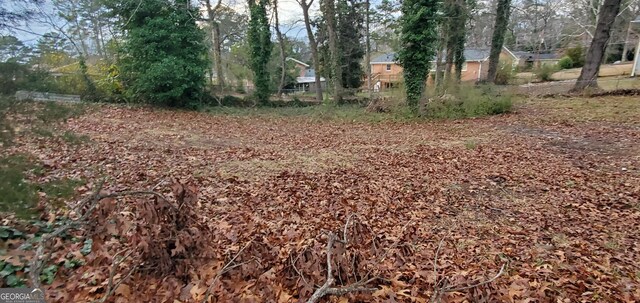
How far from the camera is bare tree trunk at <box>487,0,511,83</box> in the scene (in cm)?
1864

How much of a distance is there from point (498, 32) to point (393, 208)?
19.5m

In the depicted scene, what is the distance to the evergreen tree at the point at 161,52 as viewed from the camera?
13.9 metres

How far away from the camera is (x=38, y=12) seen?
287cm

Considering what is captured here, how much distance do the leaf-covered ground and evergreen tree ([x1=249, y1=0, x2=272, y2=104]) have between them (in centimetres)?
902

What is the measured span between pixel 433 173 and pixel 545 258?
2.93 m

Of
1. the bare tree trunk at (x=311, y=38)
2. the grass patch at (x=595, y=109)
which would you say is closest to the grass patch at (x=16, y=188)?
the grass patch at (x=595, y=109)

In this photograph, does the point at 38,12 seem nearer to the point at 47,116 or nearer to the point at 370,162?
the point at 47,116

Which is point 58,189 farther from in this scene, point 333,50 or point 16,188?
point 333,50

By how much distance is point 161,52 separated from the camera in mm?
14211

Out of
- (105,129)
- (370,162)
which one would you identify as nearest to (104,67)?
(105,129)

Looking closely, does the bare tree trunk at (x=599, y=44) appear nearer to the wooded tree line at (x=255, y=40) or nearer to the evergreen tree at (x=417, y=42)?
the wooded tree line at (x=255, y=40)

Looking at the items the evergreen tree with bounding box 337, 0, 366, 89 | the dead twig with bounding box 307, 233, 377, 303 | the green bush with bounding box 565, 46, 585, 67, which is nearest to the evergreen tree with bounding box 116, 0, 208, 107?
the evergreen tree with bounding box 337, 0, 366, 89

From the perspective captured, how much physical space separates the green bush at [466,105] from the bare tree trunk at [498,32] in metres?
7.45

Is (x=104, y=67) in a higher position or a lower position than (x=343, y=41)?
lower
